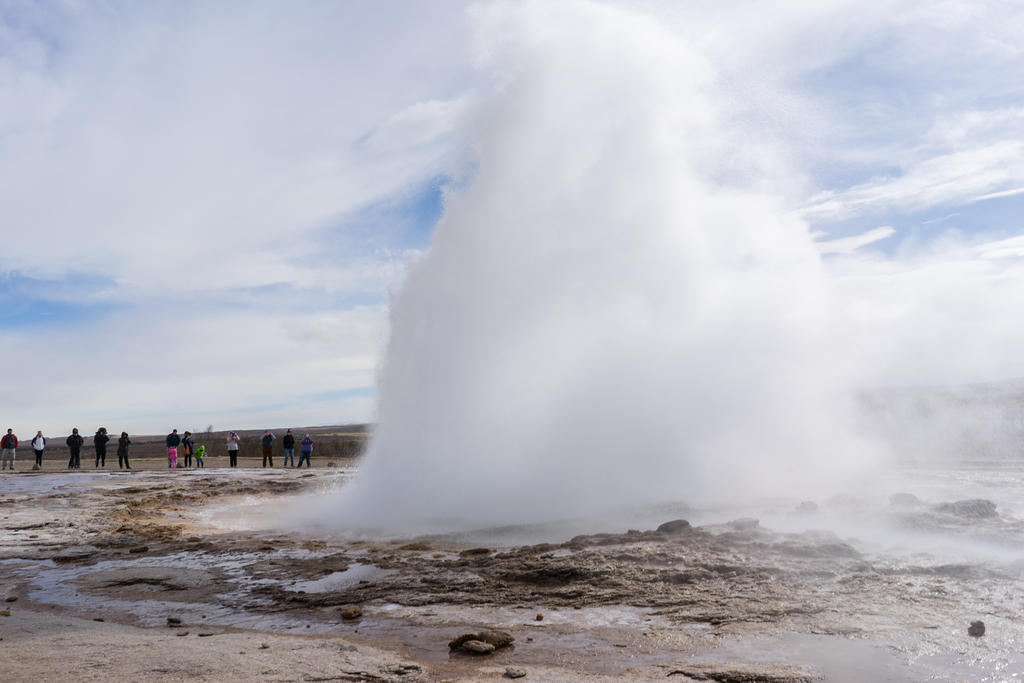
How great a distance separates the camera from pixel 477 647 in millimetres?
4977

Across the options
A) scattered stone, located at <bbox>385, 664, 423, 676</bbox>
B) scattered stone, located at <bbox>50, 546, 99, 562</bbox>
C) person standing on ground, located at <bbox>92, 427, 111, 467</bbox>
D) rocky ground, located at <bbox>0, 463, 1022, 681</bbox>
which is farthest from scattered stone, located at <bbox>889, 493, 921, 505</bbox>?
person standing on ground, located at <bbox>92, 427, 111, 467</bbox>

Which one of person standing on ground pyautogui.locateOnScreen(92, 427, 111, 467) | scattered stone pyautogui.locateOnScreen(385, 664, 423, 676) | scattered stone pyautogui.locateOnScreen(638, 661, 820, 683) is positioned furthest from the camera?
person standing on ground pyautogui.locateOnScreen(92, 427, 111, 467)

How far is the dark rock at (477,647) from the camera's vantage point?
4.97m

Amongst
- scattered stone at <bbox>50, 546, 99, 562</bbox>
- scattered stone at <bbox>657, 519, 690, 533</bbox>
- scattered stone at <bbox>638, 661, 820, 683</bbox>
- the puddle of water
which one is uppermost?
scattered stone at <bbox>657, 519, 690, 533</bbox>

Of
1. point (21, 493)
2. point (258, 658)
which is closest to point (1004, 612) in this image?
point (258, 658)

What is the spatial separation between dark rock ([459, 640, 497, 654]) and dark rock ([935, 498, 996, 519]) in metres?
8.02

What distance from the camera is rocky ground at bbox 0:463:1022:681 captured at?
15.0ft

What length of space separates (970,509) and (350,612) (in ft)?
29.1

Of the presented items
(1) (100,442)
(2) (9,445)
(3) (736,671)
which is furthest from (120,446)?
(3) (736,671)

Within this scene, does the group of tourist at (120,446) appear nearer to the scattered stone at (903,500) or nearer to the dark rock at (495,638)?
the scattered stone at (903,500)

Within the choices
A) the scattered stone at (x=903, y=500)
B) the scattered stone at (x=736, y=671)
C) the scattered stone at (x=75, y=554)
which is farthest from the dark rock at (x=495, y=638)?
the scattered stone at (x=903, y=500)

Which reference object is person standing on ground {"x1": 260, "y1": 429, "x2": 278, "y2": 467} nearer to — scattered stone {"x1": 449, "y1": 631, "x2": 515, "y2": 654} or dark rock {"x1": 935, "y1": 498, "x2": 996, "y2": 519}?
dark rock {"x1": 935, "y1": 498, "x2": 996, "y2": 519}

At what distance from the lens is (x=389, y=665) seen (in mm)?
4688

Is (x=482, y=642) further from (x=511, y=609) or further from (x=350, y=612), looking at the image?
(x=350, y=612)
